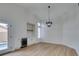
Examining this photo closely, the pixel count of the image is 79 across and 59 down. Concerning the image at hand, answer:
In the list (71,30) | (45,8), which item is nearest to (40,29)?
(45,8)

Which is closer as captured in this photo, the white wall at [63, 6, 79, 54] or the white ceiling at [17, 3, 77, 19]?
the white ceiling at [17, 3, 77, 19]

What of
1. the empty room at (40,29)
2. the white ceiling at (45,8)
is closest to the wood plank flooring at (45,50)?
the empty room at (40,29)

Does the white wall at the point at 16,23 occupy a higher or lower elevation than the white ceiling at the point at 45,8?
lower

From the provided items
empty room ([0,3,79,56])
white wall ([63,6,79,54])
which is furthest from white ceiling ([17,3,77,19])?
white wall ([63,6,79,54])

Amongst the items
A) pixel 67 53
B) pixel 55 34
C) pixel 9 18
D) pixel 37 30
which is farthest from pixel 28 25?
pixel 67 53

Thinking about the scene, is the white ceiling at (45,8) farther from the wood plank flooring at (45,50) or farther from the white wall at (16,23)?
the wood plank flooring at (45,50)

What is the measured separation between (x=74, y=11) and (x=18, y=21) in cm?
103

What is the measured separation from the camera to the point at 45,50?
1930 millimetres

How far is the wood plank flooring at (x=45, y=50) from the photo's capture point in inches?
71.4

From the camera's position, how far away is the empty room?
1.87 metres

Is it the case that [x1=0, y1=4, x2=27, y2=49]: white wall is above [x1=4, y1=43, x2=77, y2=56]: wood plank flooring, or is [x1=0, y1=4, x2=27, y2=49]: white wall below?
above

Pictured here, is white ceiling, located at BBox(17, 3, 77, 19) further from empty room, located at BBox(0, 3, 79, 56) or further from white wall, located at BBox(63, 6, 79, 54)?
white wall, located at BBox(63, 6, 79, 54)

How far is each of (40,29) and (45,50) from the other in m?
0.40

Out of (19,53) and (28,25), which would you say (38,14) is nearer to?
(28,25)
